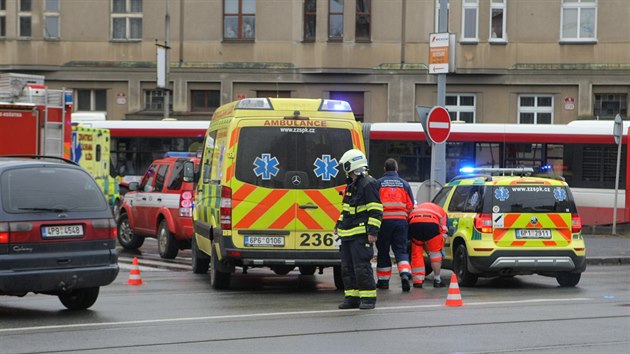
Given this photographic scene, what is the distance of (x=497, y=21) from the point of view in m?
39.2

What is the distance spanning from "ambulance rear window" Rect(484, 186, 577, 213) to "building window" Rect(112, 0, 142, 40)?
2708cm

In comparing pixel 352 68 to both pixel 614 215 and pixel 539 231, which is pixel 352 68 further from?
pixel 539 231

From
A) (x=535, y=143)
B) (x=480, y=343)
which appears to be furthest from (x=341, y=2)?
(x=480, y=343)

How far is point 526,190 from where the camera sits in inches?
623

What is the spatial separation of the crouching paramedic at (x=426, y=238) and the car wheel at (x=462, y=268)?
1.35 feet

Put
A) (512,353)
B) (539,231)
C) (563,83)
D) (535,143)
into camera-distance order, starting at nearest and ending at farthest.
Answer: (512,353), (539,231), (535,143), (563,83)

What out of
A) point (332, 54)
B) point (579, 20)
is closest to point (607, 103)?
point (579, 20)

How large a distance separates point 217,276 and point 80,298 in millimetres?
2803

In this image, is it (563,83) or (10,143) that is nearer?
(10,143)

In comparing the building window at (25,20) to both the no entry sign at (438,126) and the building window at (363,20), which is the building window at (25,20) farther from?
the no entry sign at (438,126)

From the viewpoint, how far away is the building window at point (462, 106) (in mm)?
39531

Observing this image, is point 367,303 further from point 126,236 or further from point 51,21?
point 51,21

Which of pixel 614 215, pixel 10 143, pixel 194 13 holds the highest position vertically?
pixel 194 13

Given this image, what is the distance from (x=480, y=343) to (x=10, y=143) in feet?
36.9
